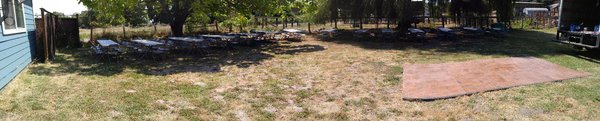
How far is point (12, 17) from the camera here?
7078 millimetres

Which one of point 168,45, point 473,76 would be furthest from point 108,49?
point 473,76

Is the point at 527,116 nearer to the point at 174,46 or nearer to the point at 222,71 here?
the point at 222,71

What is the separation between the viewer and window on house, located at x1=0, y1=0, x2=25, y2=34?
6449mm

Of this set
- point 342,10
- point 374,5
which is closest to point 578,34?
point 374,5

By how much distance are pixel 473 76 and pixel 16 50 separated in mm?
7376

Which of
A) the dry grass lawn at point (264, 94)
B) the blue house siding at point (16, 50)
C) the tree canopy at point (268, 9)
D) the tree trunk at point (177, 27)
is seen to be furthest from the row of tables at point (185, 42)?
the tree trunk at point (177, 27)

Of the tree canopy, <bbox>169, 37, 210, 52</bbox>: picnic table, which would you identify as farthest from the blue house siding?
<bbox>169, 37, 210, 52</bbox>: picnic table

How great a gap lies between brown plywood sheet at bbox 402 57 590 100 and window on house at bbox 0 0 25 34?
5.97 meters

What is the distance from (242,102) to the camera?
5379 millimetres

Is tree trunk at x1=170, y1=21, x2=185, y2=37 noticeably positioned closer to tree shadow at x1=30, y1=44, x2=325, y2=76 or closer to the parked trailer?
tree shadow at x1=30, y1=44, x2=325, y2=76

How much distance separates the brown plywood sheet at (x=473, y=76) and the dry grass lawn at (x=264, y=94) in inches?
9.1

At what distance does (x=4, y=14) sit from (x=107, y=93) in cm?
236

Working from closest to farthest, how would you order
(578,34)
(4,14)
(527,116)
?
(527,116) → (4,14) → (578,34)

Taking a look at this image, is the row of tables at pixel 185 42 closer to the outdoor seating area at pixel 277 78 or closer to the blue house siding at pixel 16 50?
the outdoor seating area at pixel 277 78
